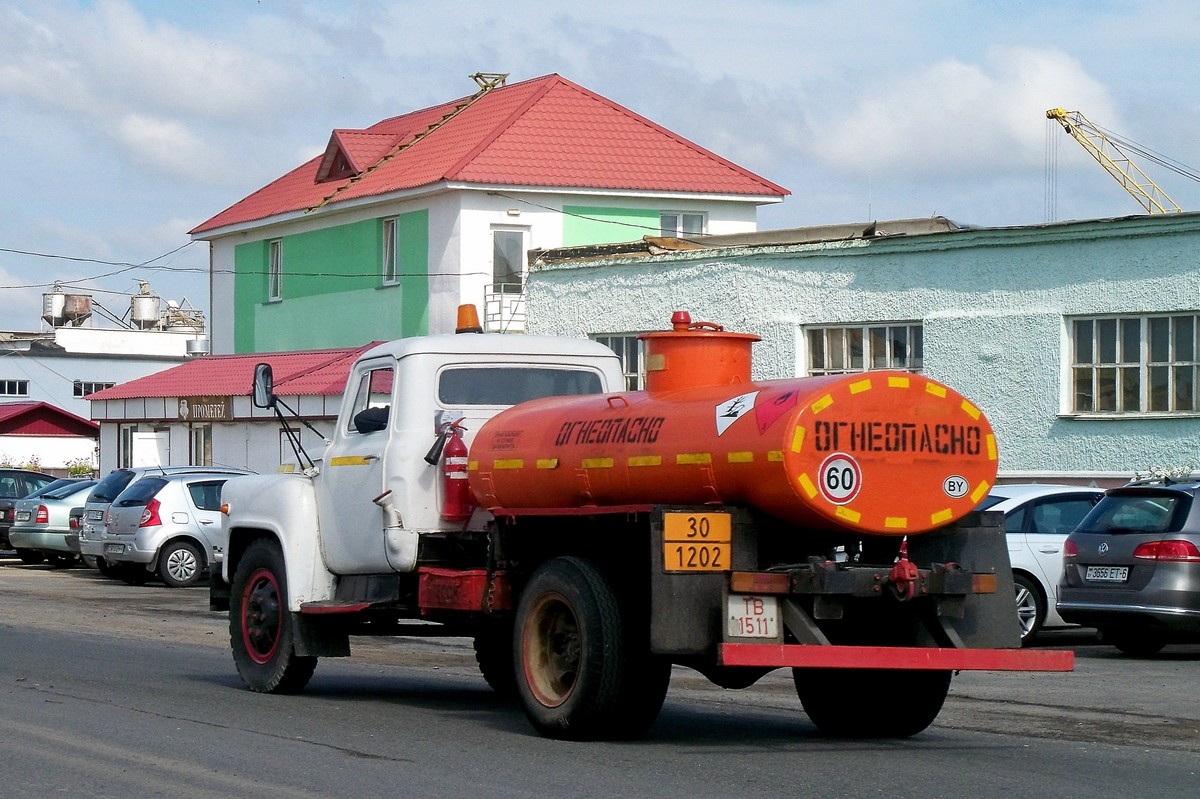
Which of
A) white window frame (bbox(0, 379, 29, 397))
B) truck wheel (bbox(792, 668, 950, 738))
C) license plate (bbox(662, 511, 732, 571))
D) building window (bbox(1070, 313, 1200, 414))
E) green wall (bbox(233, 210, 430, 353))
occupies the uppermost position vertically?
green wall (bbox(233, 210, 430, 353))

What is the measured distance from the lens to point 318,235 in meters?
39.8

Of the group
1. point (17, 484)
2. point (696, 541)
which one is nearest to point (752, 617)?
point (696, 541)

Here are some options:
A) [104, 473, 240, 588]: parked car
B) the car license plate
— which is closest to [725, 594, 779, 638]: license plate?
the car license plate

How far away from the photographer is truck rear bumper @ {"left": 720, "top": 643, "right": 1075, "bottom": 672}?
8.77 metres

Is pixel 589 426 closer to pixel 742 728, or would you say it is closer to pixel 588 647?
pixel 588 647

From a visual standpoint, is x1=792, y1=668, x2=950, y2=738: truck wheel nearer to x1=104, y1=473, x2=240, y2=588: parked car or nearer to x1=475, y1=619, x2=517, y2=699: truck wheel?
x1=475, y1=619, x2=517, y2=699: truck wheel

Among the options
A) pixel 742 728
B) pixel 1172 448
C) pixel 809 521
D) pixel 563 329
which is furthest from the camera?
pixel 563 329

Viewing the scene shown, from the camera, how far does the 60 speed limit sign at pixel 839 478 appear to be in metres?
8.85

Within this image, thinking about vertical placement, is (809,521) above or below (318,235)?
below

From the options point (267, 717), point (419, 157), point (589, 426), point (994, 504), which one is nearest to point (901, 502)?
point (589, 426)

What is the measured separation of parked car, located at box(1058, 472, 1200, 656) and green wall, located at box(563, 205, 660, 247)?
21.9m

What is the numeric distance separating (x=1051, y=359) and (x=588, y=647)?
1553cm

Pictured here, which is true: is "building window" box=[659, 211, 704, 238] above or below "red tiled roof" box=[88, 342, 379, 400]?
above

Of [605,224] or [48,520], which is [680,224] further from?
[48,520]
